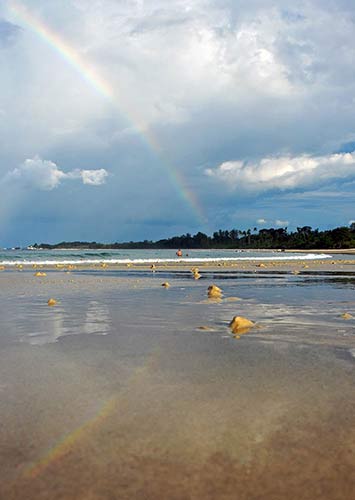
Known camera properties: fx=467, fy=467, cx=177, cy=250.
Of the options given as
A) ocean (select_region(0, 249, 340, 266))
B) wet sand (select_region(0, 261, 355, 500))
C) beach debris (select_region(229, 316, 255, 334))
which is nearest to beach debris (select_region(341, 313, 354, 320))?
wet sand (select_region(0, 261, 355, 500))

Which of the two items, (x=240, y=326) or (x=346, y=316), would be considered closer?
(x=240, y=326)

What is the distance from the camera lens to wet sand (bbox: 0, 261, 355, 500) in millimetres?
3273

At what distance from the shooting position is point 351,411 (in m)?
4.58

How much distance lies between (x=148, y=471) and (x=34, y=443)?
1.06 meters

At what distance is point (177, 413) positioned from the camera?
14.9 feet

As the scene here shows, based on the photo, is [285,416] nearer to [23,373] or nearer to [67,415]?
[67,415]

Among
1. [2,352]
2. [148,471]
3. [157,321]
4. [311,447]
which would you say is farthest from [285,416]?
[157,321]

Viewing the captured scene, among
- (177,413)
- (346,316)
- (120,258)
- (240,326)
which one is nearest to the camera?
(177,413)

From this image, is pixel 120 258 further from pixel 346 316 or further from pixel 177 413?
pixel 177 413

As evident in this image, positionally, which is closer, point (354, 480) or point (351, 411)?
point (354, 480)

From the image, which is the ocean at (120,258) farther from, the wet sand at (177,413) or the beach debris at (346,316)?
the wet sand at (177,413)

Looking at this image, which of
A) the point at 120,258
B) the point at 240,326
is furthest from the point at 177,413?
the point at 120,258

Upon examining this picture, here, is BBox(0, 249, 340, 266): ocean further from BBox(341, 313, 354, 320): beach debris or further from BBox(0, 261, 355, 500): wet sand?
BBox(0, 261, 355, 500): wet sand

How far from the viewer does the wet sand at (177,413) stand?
10.7 ft
